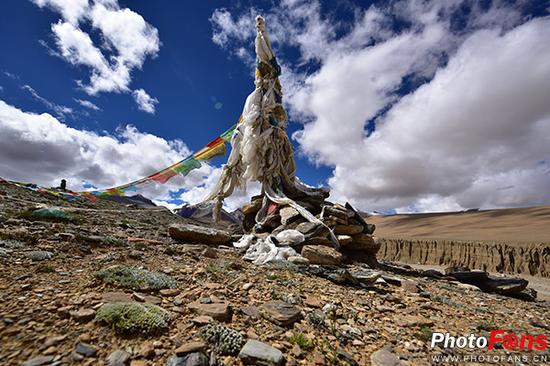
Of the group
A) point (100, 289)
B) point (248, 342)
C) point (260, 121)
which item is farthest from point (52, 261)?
point (260, 121)

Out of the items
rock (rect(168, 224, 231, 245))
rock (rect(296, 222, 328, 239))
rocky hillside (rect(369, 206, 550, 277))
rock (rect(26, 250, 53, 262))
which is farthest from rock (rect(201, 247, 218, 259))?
rocky hillside (rect(369, 206, 550, 277))

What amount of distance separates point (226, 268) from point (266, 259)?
64.3 inches

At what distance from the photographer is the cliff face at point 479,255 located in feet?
67.9

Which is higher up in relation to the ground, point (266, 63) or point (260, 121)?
point (266, 63)

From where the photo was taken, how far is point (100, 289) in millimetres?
3381

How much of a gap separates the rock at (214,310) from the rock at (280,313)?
52 centimetres

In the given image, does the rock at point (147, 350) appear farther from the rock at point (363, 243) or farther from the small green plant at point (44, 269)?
the rock at point (363, 243)

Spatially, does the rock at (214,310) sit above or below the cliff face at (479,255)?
below

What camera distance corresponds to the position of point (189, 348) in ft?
7.87

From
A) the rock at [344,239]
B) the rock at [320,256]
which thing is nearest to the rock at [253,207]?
the rock at [344,239]

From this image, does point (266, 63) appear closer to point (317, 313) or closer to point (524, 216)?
point (317, 313)

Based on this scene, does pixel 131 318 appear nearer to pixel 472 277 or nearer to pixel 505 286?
pixel 505 286

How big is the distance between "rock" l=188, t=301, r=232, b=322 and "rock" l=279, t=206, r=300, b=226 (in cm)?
616

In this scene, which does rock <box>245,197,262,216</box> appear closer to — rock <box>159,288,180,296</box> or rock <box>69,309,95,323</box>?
rock <box>159,288,180,296</box>
